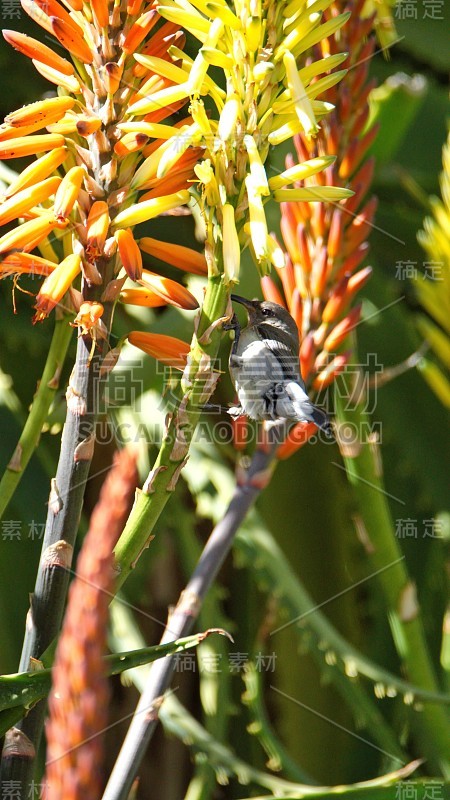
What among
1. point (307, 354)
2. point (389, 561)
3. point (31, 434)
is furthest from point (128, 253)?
point (389, 561)

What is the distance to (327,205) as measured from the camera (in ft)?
2.05

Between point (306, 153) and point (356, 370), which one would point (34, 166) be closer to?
point (306, 153)

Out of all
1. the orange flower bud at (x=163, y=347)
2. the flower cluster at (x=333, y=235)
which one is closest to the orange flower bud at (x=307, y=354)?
the flower cluster at (x=333, y=235)

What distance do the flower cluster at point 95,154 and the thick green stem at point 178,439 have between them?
0.04 meters

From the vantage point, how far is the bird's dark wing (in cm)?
61

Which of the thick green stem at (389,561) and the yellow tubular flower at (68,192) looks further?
the thick green stem at (389,561)

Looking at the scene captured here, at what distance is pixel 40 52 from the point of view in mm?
458

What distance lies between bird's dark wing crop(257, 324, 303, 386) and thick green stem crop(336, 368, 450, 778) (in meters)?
0.08

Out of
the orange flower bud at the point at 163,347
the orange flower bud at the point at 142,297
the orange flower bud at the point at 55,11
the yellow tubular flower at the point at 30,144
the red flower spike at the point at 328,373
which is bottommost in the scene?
the orange flower bud at the point at 163,347

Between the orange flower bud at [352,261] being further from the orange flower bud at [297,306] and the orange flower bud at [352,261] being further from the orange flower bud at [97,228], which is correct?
the orange flower bud at [97,228]

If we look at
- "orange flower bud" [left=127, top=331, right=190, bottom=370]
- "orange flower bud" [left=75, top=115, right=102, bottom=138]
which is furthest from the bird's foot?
"orange flower bud" [left=75, top=115, right=102, bottom=138]

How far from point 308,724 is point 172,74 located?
0.78m

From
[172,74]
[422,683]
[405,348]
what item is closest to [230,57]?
[172,74]

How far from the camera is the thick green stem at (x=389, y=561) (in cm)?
69
